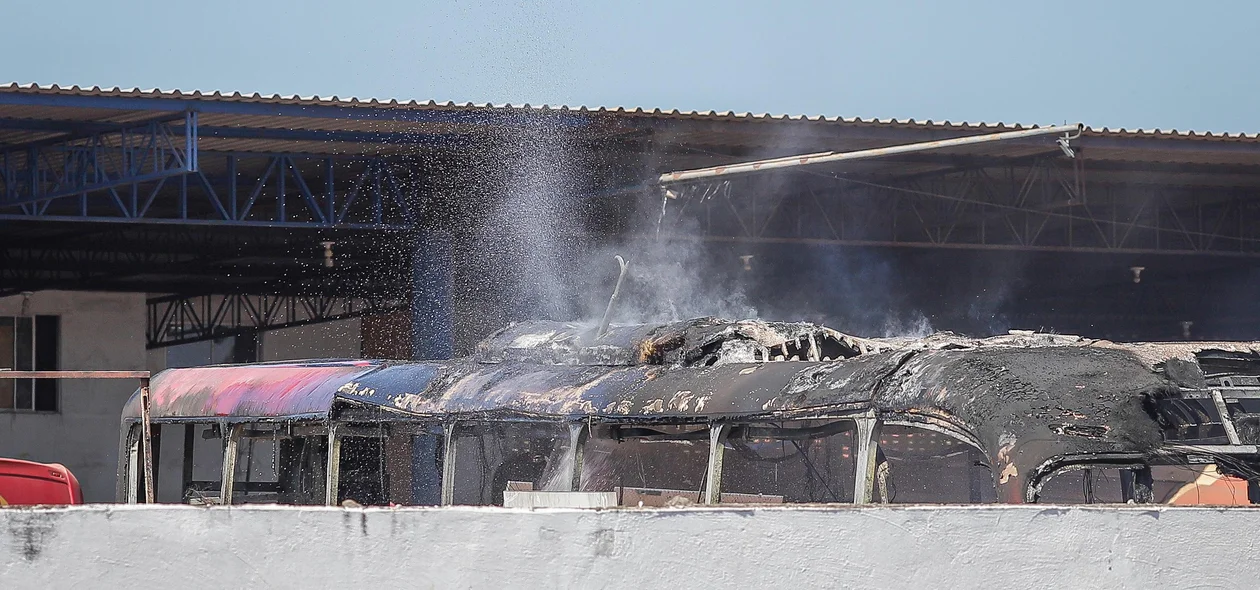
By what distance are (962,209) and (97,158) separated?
12.7m

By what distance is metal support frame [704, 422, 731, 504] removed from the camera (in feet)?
25.1

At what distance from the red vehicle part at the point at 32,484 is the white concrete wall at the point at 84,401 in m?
14.6

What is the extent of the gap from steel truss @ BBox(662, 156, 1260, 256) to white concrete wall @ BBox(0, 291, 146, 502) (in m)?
10.4

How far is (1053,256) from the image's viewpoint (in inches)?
1040

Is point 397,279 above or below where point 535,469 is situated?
above

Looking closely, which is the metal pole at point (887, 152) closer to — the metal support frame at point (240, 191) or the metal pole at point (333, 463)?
the metal support frame at point (240, 191)

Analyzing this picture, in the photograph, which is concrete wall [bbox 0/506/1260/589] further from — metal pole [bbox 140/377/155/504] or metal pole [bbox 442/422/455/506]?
metal pole [bbox 442/422/455/506]

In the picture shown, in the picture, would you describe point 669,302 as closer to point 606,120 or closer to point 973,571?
point 606,120

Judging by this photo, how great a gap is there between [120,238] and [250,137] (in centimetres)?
769

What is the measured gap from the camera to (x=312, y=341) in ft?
95.8

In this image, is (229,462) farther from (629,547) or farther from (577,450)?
(629,547)

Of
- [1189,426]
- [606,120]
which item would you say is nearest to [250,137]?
[606,120]

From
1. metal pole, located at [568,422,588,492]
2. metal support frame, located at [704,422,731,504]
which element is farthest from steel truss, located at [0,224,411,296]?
metal support frame, located at [704,422,731,504]

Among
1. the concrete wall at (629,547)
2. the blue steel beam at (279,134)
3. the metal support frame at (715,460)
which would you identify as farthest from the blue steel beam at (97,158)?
the concrete wall at (629,547)
